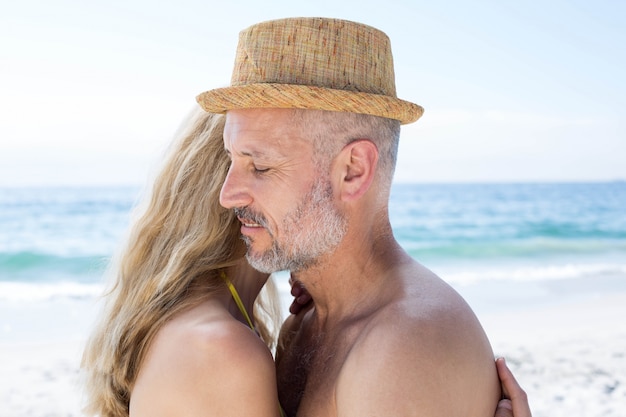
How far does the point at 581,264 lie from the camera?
661 inches

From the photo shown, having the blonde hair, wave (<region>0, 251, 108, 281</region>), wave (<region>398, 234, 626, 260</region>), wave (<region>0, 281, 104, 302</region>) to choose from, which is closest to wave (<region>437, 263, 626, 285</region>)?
wave (<region>398, 234, 626, 260</region>)

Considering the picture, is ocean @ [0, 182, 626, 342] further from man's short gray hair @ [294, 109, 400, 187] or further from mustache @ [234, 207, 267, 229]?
man's short gray hair @ [294, 109, 400, 187]

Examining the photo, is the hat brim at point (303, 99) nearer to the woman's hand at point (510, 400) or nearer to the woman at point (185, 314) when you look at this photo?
the woman at point (185, 314)

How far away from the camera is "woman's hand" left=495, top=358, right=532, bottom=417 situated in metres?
2.07

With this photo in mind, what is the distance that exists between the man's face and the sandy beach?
347 centimetres

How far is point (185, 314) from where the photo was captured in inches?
88.7

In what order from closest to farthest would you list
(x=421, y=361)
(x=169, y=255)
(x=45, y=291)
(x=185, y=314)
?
(x=421, y=361) < (x=185, y=314) < (x=169, y=255) < (x=45, y=291)

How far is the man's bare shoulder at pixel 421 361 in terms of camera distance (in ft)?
5.75

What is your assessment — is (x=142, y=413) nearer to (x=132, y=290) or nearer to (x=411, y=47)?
(x=132, y=290)

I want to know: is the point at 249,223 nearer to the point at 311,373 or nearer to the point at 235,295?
the point at 235,295

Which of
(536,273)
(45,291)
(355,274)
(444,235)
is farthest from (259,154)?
(444,235)

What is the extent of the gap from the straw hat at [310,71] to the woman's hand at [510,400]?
82 centimetres

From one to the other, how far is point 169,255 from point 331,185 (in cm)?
61

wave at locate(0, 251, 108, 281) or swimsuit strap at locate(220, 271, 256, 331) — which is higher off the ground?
swimsuit strap at locate(220, 271, 256, 331)
